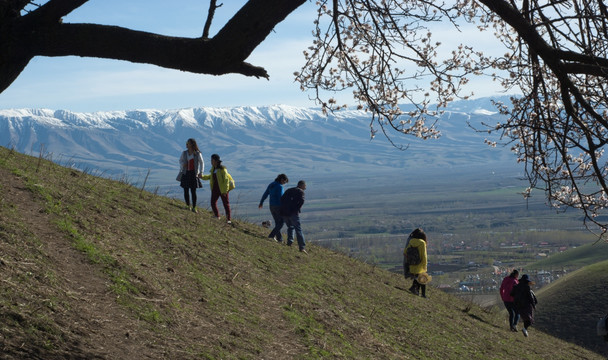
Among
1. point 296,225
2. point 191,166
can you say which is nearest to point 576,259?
point 296,225

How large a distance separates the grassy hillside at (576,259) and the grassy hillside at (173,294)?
53090 millimetres

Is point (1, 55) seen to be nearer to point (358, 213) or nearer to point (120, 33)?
point (120, 33)

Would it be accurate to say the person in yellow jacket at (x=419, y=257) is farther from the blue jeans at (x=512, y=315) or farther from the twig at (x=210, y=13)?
the twig at (x=210, y=13)

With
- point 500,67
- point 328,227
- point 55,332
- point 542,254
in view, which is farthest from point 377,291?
point 328,227

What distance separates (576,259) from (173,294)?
222 ft

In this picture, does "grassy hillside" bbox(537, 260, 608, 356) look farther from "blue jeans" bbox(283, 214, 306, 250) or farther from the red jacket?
"blue jeans" bbox(283, 214, 306, 250)

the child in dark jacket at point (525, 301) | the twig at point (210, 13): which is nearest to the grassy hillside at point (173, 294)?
the child in dark jacket at point (525, 301)

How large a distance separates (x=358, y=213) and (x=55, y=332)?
17016cm

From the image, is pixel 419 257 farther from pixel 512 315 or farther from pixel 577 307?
pixel 577 307

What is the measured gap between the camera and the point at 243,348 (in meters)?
8.23

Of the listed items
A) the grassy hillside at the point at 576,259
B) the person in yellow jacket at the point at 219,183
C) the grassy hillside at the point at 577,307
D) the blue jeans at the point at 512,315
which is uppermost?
the person in yellow jacket at the point at 219,183

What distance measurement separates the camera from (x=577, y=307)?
27.4m

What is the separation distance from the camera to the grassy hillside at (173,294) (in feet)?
23.7

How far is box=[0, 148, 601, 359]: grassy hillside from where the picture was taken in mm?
7230
